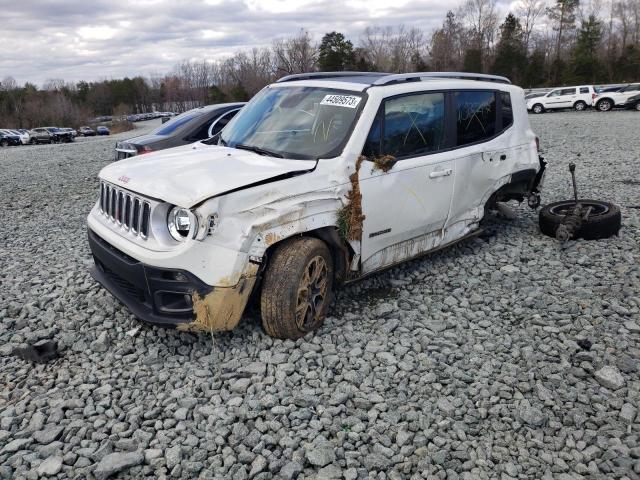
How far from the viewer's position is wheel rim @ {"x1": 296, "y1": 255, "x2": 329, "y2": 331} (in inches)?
160

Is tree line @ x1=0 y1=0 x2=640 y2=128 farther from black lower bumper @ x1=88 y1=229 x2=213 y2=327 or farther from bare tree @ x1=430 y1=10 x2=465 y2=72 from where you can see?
black lower bumper @ x1=88 y1=229 x2=213 y2=327

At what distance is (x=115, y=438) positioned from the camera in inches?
124

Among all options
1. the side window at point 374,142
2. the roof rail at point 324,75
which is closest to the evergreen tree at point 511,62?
the roof rail at point 324,75

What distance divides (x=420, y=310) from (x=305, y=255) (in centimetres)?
135

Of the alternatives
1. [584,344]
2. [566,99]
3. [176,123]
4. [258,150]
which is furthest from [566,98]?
[258,150]

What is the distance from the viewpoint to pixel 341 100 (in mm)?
4605

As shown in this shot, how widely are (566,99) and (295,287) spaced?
34449mm

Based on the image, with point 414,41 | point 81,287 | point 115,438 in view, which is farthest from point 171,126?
point 414,41

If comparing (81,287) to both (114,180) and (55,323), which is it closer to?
(55,323)

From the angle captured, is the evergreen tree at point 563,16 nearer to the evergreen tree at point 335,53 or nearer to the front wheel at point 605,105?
the evergreen tree at point 335,53

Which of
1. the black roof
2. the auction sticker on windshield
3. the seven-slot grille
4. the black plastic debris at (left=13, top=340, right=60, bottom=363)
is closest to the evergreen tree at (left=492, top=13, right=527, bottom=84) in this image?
the black roof

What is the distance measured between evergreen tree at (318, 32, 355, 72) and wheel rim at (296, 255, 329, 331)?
5605 cm

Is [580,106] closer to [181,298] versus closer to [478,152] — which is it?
[478,152]

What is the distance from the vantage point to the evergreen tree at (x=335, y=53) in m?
58.7
